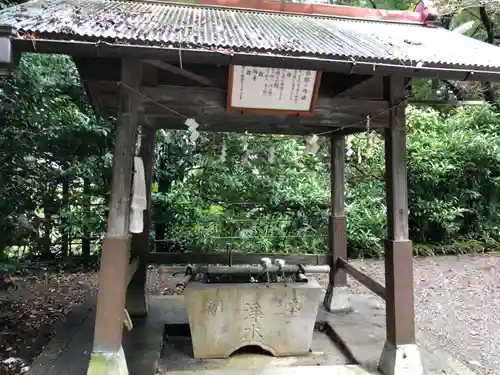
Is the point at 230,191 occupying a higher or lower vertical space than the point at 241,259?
higher

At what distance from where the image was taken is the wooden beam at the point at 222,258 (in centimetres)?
556

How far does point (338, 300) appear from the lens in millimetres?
5625

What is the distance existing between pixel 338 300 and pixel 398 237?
2.08 metres

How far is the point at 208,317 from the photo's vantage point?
420 centimetres

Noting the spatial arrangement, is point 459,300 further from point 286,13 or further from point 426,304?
point 286,13

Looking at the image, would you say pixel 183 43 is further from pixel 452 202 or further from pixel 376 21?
pixel 452 202

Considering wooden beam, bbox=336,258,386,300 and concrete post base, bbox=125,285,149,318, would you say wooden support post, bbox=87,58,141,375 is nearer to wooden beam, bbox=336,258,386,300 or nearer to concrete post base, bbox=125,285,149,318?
concrete post base, bbox=125,285,149,318

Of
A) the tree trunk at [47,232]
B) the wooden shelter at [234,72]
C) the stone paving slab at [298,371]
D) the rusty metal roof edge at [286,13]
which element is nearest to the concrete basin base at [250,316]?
the stone paving slab at [298,371]

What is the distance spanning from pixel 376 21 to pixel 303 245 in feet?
15.6

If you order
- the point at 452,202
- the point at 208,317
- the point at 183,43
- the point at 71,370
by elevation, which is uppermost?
the point at 183,43

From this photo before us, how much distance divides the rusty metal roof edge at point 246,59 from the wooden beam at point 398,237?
603 mm

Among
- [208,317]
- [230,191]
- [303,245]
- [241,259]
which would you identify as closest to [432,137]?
[303,245]

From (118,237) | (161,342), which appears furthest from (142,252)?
(118,237)

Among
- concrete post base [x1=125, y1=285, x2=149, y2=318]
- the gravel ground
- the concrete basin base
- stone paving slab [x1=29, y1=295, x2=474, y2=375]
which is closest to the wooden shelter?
stone paving slab [x1=29, y1=295, x2=474, y2=375]
